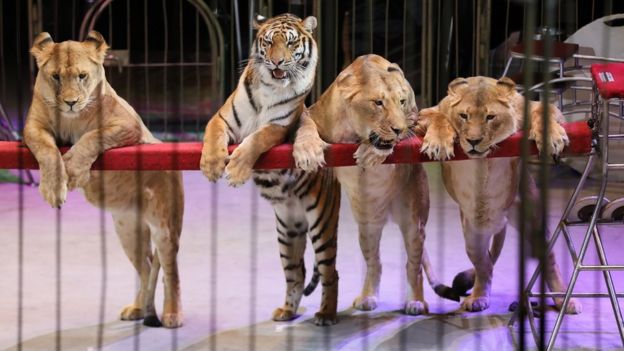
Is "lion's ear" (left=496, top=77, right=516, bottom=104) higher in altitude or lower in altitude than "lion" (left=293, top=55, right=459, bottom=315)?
higher

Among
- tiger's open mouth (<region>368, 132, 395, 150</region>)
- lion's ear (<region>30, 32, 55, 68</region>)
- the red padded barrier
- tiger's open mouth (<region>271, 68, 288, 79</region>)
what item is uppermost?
lion's ear (<region>30, 32, 55, 68</region>)

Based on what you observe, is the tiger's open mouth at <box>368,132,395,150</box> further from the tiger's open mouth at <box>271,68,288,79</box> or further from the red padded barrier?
the tiger's open mouth at <box>271,68,288,79</box>

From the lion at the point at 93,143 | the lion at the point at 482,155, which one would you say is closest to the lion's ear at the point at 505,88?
the lion at the point at 482,155

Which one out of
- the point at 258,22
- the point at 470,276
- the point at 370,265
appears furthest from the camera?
the point at 470,276

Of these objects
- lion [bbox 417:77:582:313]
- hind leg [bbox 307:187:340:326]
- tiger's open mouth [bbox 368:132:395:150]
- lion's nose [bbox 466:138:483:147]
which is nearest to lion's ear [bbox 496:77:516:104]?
lion [bbox 417:77:582:313]

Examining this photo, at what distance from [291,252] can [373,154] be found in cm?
69

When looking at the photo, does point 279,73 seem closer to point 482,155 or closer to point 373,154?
point 373,154

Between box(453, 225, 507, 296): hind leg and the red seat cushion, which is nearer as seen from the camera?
the red seat cushion

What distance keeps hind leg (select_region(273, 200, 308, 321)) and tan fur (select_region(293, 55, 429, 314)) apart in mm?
204

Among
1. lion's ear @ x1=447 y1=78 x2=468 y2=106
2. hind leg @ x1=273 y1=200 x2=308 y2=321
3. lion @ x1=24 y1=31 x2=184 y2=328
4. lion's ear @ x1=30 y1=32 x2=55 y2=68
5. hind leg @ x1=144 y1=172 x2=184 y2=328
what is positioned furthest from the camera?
hind leg @ x1=273 y1=200 x2=308 y2=321

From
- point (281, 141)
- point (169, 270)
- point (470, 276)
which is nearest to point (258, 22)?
point (281, 141)

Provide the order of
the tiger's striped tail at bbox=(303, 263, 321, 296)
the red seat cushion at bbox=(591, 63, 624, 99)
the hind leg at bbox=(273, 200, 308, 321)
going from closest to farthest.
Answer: the red seat cushion at bbox=(591, 63, 624, 99)
the hind leg at bbox=(273, 200, 308, 321)
the tiger's striped tail at bbox=(303, 263, 321, 296)

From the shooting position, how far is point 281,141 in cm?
297

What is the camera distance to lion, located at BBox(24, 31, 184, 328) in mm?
2850
